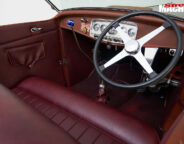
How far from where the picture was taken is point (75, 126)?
0.72m

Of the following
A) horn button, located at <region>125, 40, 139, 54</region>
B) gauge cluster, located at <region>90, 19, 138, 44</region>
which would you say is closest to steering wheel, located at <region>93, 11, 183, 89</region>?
horn button, located at <region>125, 40, 139, 54</region>

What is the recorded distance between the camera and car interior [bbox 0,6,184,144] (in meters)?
0.46

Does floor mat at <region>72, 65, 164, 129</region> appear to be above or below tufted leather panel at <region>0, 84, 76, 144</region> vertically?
below

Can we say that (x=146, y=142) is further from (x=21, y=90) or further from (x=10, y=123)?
(x=21, y=90)

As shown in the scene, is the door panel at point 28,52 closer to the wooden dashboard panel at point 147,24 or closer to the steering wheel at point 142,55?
the wooden dashboard panel at point 147,24

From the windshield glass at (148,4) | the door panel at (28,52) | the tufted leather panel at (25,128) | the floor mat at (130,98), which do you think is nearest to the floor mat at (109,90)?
the floor mat at (130,98)

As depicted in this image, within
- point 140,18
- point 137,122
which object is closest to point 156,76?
point 137,122

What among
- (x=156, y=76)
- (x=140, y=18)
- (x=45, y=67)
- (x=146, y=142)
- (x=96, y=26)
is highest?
(x=140, y=18)

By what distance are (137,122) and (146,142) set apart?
4.0 inches

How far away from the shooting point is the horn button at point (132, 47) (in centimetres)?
81

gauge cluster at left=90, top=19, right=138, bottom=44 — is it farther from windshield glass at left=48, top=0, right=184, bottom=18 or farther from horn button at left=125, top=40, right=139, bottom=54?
windshield glass at left=48, top=0, right=184, bottom=18

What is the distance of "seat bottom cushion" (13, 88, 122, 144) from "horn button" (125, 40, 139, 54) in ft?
1.47

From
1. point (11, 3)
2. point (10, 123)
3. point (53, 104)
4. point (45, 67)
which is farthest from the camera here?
point (11, 3)

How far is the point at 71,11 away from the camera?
1239mm
